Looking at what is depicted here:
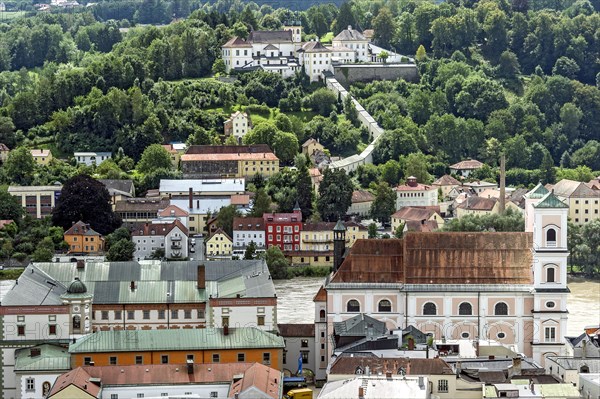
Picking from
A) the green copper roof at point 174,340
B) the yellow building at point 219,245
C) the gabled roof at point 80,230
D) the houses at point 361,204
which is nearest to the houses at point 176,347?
the green copper roof at point 174,340

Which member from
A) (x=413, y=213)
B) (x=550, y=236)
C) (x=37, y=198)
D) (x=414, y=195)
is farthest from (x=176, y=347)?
(x=414, y=195)

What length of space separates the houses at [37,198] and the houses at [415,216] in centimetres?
1992

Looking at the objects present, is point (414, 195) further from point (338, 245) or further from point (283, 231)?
point (338, 245)

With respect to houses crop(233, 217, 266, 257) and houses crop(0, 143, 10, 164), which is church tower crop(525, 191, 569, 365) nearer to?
houses crop(233, 217, 266, 257)

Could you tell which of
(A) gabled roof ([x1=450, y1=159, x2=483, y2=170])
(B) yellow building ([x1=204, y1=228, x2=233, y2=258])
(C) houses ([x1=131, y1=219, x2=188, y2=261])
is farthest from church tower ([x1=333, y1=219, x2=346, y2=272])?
(A) gabled roof ([x1=450, y1=159, x2=483, y2=170])

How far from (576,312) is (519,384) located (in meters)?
27.8

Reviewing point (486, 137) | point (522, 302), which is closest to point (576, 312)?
point (522, 302)

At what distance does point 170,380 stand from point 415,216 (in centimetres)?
4858

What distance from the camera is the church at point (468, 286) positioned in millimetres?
63156

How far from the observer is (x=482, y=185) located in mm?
114125

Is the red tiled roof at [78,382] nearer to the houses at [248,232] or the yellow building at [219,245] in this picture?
the yellow building at [219,245]

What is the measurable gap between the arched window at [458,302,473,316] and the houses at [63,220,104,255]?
36195 mm

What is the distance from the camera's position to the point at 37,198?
103m

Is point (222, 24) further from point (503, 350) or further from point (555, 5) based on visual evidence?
point (503, 350)
